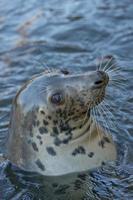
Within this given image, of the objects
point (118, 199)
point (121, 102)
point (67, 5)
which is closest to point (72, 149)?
point (118, 199)

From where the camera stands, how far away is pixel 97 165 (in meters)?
6.70

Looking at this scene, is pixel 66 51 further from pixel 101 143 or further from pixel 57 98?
pixel 57 98

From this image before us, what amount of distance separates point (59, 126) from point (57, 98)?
0.87ft

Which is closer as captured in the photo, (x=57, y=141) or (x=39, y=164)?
(x=57, y=141)

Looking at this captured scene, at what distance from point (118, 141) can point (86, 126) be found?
2.92 ft

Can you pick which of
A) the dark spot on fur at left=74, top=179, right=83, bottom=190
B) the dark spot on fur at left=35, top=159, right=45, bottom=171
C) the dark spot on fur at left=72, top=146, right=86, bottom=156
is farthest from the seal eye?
the dark spot on fur at left=74, top=179, right=83, bottom=190

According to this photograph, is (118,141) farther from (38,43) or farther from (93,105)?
(38,43)

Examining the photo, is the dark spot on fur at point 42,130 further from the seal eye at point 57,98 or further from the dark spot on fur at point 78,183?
the dark spot on fur at point 78,183

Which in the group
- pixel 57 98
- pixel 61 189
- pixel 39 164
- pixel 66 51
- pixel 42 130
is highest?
pixel 66 51

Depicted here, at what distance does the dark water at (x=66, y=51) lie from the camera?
672 centimetres

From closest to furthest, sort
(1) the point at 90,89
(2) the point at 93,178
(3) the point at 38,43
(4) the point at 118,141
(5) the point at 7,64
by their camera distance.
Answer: (1) the point at 90,89
(2) the point at 93,178
(4) the point at 118,141
(5) the point at 7,64
(3) the point at 38,43

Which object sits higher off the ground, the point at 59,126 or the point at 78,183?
the point at 59,126

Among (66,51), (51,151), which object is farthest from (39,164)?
(66,51)

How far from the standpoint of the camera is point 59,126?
6480mm
